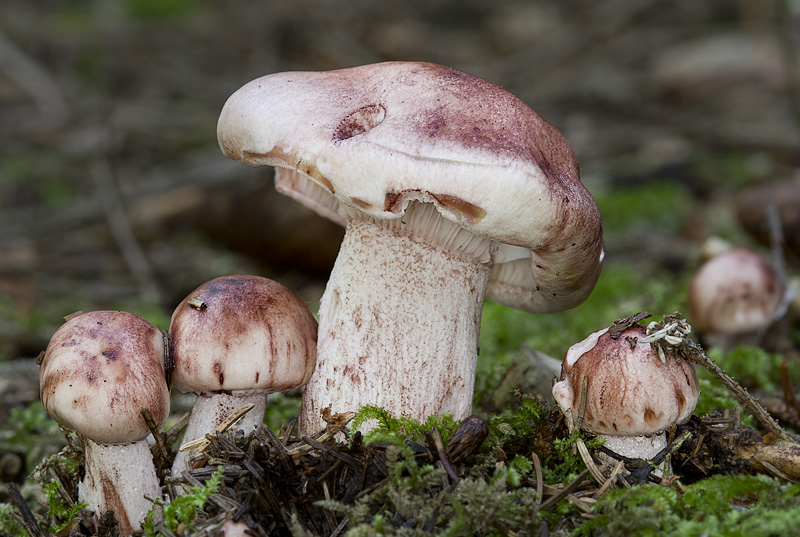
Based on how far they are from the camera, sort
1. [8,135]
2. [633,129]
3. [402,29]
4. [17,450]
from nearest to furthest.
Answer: [17,450], [8,135], [633,129], [402,29]

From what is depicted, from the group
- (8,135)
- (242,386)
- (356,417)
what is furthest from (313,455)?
(8,135)

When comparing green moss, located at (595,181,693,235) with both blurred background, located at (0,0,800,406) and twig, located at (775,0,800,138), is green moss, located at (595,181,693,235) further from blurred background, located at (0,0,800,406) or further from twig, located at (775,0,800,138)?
twig, located at (775,0,800,138)

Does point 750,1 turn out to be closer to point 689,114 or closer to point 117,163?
point 689,114

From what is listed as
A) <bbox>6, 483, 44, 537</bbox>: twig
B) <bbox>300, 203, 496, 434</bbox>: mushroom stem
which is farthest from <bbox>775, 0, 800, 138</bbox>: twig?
<bbox>6, 483, 44, 537</bbox>: twig

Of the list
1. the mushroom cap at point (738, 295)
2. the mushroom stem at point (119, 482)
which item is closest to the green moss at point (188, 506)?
the mushroom stem at point (119, 482)

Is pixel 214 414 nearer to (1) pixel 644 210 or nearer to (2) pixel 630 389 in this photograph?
(2) pixel 630 389

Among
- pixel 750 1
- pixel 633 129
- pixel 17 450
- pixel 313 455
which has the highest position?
pixel 750 1

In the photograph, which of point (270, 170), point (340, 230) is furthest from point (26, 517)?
point (270, 170)

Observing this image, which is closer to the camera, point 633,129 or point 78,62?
point 633,129
